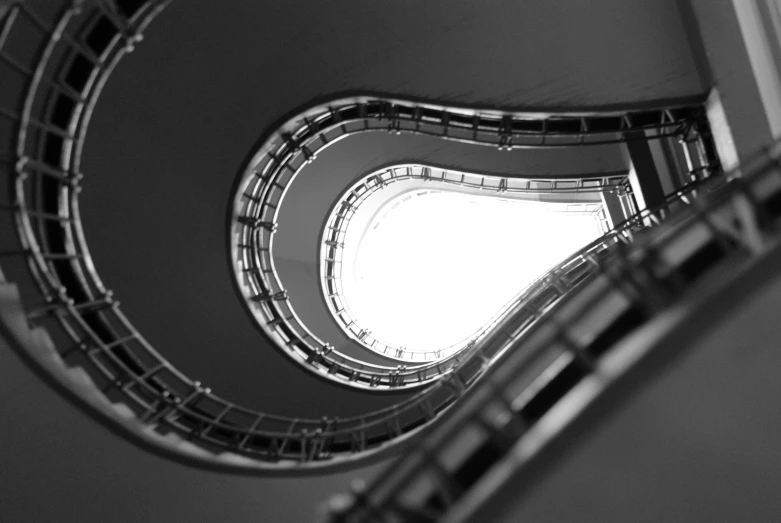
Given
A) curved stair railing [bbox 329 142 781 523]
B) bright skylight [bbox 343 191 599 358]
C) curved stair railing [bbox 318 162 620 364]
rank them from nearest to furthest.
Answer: curved stair railing [bbox 329 142 781 523], curved stair railing [bbox 318 162 620 364], bright skylight [bbox 343 191 599 358]

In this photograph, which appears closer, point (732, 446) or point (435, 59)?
point (732, 446)

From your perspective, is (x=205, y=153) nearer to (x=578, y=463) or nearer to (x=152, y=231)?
(x=152, y=231)

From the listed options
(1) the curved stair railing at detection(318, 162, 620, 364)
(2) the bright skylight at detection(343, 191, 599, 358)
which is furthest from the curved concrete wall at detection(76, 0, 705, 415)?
(2) the bright skylight at detection(343, 191, 599, 358)

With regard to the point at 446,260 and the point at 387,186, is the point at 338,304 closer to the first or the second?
the point at 387,186

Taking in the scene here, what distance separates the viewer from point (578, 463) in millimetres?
3293

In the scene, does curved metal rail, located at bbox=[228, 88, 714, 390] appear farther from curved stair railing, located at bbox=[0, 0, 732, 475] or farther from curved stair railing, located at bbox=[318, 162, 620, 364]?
curved stair railing, located at bbox=[318, 162, 620, 364]

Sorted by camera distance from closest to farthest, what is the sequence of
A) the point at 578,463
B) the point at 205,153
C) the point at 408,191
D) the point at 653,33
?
the point at 578,463 < the point at 653,33 < the point at 205,153 < the point at 408,191

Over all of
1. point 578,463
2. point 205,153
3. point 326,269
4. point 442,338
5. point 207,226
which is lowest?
point 442,338

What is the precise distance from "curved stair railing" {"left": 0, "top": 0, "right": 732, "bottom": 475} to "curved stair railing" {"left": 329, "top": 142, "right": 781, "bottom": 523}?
2041 mm

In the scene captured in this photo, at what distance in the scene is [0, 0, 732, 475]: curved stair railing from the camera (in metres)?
4.90

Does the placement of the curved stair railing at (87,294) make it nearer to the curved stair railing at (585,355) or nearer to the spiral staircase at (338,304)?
the spiral staircase at (338,304)

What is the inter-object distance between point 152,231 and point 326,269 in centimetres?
547

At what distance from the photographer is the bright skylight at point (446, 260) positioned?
15914mm

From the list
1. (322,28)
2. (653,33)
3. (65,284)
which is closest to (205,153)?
(322,28)
